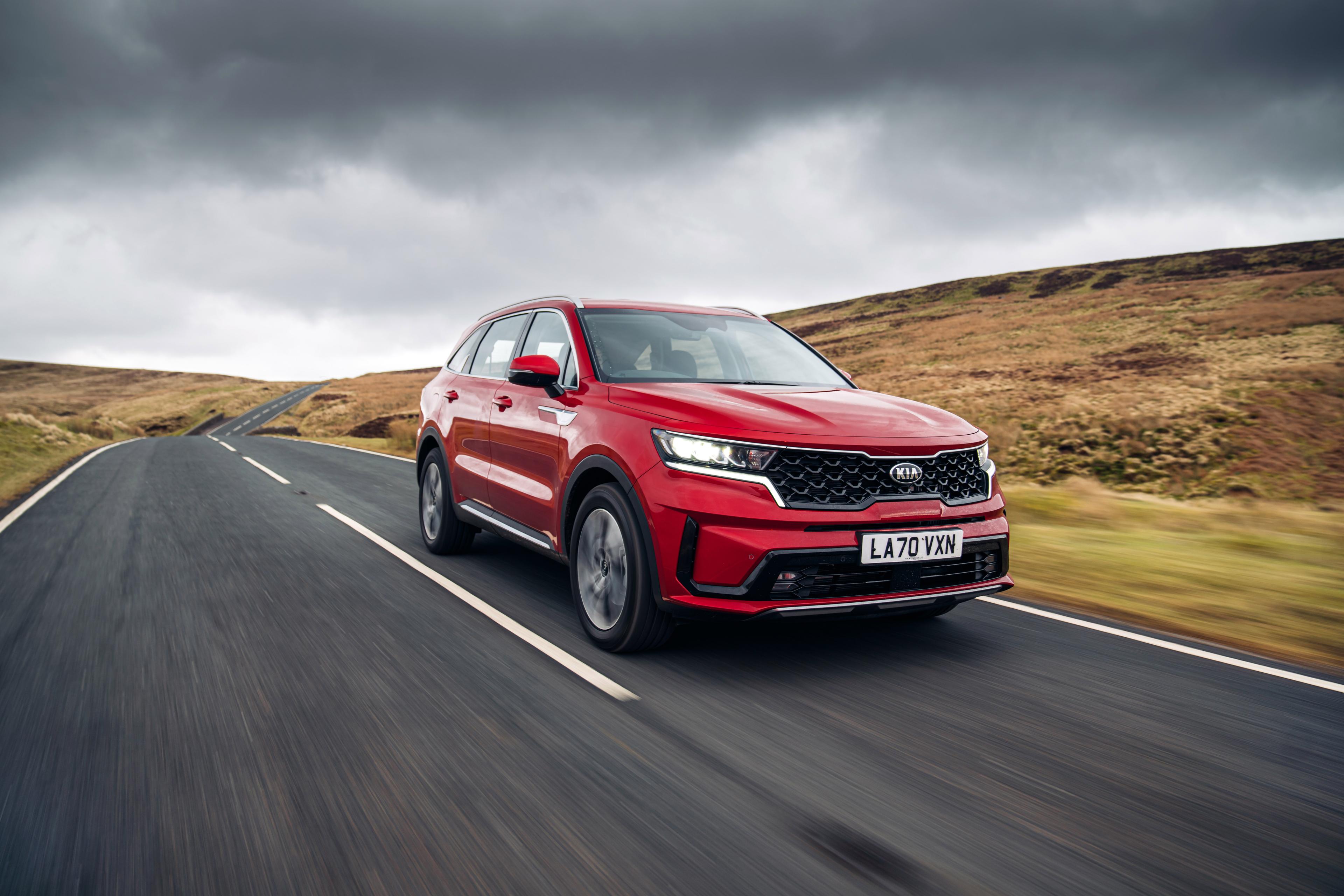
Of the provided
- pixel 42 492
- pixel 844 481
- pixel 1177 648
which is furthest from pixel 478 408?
pixel 42 492

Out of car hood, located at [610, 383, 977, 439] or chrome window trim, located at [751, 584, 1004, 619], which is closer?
chrome window trim, located at [751, 584, 1004, 619]

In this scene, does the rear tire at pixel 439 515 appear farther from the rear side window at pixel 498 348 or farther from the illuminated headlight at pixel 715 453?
the illuminated headlight at pixel 715 453

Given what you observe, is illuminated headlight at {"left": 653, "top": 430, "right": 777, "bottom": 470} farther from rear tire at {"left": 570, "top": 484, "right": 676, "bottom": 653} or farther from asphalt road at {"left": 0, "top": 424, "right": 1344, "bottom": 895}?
asphalt road at {"left": 0, "top": 424, "right": 1344, "bottom": 895}

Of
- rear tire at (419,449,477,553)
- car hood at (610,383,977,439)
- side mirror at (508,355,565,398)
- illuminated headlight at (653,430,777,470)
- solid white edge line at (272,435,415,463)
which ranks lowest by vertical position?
solid white edge line at (272,435,415,463)

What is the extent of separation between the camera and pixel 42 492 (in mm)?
11914

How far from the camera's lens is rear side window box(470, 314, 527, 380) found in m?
6.05

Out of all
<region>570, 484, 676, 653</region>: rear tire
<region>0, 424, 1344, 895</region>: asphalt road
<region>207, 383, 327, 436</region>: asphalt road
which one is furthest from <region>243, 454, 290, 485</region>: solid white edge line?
<region>207, 383, 327, 436</region>: asphalt road

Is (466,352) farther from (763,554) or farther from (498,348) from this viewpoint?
(763,554)

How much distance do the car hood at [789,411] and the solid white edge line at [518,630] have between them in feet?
4.07

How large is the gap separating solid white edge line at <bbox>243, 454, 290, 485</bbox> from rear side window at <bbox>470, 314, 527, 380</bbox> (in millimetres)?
7062

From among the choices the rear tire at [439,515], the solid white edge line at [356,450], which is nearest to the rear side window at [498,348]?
the rear tire at [439,515]

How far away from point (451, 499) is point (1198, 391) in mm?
21851

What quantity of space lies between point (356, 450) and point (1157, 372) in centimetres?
2344

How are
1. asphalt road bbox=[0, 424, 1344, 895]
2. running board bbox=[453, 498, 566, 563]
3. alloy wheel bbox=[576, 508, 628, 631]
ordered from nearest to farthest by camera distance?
asphalt road bbox=[0, 424, 1344, 895] < alloy wheel bbox=[576, 508, 628, 631] < running board bbox=[453, 498, 566, 563]
